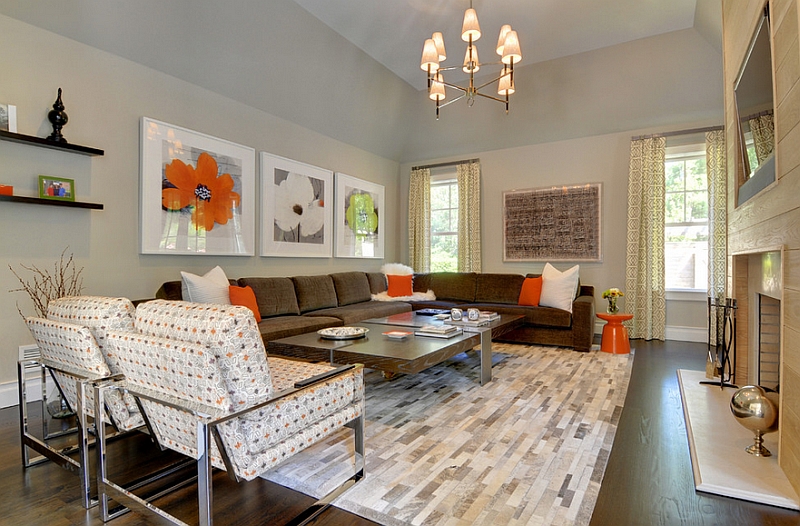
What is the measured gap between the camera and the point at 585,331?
4.36 m

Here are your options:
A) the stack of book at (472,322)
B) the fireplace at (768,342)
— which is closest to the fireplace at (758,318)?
the fireplace at (768,342)

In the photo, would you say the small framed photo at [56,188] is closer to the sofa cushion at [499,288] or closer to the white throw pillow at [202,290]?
the white throw pillow at [202,290]

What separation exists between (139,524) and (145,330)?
28.0 inches

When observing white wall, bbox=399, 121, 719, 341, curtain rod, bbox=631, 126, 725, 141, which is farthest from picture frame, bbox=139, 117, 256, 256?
curtain rod, bbox=631, 126, 725, 141

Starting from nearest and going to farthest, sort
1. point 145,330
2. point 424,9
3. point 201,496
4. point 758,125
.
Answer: point 201,496, point 145,330, point 758,125, point 424,9

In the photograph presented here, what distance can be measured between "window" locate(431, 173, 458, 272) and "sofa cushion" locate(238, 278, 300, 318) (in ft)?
9.93

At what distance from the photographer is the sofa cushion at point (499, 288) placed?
210 inches

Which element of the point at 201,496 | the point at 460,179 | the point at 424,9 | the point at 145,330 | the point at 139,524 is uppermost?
the point at 424,9

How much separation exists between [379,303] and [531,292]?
6.15 ft

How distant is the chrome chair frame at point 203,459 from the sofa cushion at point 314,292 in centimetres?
273

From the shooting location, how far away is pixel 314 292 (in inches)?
183

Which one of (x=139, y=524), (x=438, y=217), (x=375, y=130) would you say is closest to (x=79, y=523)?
(x=139, y=524)

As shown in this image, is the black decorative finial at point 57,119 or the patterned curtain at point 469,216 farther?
the patterned curtain at point 469,216

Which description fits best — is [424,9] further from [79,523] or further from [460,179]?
[79,523]
